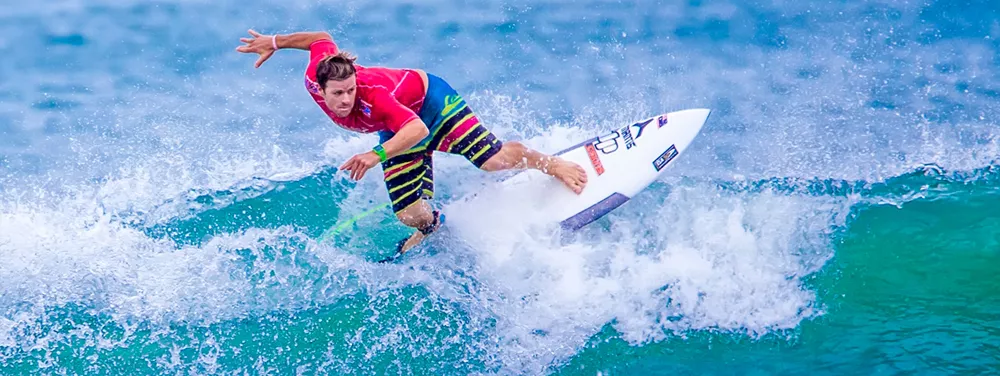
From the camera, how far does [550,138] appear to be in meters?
6.09

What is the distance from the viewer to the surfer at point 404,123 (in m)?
4.25

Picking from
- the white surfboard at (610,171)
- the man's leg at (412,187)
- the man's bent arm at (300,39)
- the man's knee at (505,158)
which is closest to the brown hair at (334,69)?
the man's bent arm at (300,39)

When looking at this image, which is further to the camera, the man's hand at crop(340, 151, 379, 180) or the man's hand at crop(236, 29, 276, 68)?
the man's hand at crop(236, 29, 276, 68)

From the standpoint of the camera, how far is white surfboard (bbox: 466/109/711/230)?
532 centimetres

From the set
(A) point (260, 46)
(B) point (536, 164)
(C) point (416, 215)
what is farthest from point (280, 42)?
(B) point (536, 164)

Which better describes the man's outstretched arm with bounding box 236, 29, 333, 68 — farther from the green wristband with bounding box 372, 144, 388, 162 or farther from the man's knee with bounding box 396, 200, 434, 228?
the man's knee with bounding box 396, 200, 434, 228

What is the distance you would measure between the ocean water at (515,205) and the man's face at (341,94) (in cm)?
124

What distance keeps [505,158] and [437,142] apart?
0.37 metres

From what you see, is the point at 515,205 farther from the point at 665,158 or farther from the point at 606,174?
the point at 665,158

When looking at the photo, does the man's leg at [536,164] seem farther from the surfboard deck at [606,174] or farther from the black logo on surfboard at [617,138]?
the black logo on surfboard at [617,138]

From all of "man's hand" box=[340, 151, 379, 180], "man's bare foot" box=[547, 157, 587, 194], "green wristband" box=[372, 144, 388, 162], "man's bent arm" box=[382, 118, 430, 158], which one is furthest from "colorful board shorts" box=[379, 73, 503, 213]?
"man's hand" box=[340, 151, 379, 180]

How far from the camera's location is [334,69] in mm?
4172

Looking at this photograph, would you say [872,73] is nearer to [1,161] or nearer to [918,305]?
[918,305]

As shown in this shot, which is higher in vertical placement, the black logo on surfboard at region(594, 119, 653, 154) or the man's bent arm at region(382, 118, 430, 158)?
the man's bent arm at region(382, 118, 430, 158)
